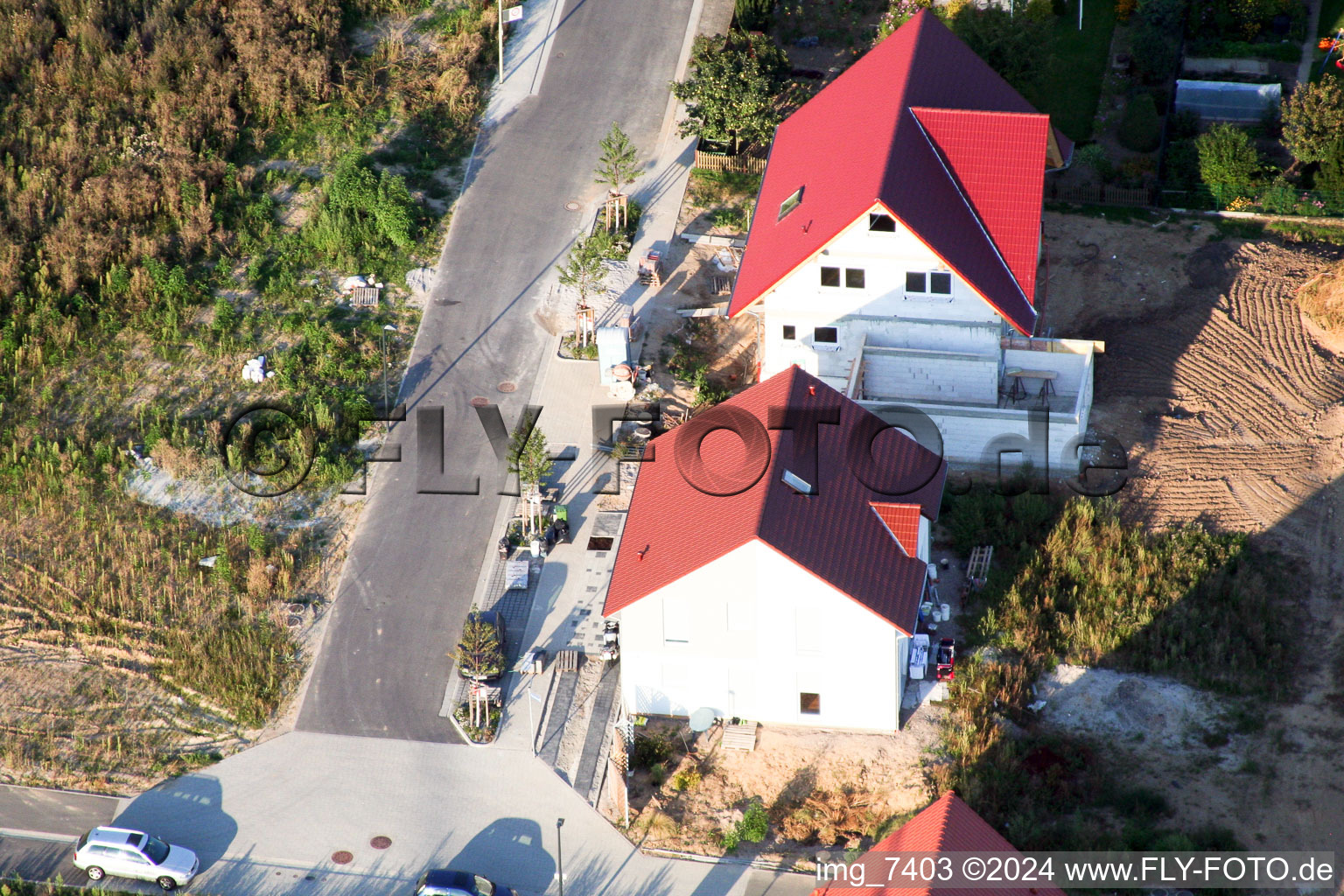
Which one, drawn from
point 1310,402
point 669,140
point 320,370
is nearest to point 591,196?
point 669,140

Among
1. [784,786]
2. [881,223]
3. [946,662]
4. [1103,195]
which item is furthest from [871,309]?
[784,786]

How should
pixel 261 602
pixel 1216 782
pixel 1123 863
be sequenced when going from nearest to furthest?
pixel 1123 863 → pixel 1216 782 → pixel 261 602

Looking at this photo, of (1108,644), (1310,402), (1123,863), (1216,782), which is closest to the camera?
(1123,863)

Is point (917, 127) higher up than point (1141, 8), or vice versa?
point (1141, 8)

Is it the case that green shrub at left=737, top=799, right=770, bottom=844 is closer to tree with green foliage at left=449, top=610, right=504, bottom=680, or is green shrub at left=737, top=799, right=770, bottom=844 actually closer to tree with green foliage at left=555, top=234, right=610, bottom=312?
tree with green foliage at left=449, top=610, right=504, bottom=680

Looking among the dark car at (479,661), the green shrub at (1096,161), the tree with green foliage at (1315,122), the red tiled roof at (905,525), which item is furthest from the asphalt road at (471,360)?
the tree with green foliage at (1315,122)

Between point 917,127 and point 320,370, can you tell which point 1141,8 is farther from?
point 320,370

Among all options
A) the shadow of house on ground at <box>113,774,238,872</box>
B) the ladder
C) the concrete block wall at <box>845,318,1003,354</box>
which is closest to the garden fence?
the concrete block wall at <box>845,318,1003,354</box>
